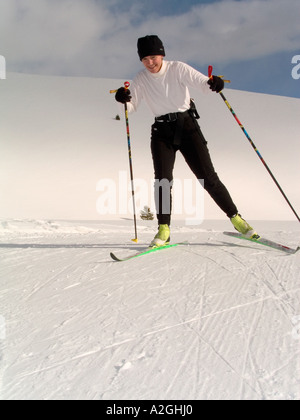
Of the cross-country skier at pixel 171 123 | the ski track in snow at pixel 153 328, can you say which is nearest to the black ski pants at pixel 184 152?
the cross-country skier at pixel 171 123

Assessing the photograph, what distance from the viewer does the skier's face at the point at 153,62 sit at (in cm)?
366

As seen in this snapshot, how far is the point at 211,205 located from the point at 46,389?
12.2 m

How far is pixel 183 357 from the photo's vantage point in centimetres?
147

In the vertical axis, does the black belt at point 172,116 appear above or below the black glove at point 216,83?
below

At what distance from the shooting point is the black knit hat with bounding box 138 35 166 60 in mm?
3609

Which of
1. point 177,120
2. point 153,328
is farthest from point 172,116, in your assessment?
point 153,328

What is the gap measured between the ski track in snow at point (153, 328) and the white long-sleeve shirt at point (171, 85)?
5.10 feet

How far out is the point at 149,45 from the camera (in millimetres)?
3607

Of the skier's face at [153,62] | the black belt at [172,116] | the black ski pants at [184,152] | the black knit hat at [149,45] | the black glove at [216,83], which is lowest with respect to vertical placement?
the black ski pants at [184,152]

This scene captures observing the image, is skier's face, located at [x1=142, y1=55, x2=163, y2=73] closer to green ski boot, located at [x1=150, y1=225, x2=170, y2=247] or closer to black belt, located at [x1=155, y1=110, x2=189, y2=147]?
black belt, located at [x1=155, y1=110, x2=189, y2=147]

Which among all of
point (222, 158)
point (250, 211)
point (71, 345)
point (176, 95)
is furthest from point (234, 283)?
point (222, 158)

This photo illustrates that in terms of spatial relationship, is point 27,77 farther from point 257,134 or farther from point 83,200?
point 83,200

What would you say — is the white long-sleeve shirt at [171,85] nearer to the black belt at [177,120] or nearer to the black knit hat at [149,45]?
the black belt at [177,120]

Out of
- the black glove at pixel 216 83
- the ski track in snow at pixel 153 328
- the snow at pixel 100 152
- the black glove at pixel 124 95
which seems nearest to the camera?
the ski track in snow at pixel 153 328
